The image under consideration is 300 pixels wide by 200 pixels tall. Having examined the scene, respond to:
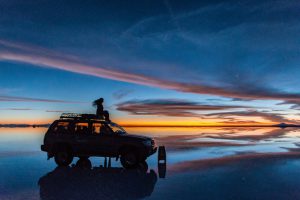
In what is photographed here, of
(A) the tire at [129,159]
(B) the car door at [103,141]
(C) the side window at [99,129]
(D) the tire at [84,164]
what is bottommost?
(D) the tire at [84,164]

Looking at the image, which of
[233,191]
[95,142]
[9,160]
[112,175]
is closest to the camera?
[233,191]

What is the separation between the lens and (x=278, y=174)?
38.5ft

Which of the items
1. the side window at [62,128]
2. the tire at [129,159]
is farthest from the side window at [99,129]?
the tire at [129,159]

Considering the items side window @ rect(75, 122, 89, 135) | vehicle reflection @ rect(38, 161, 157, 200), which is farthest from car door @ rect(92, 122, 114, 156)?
vehicle reflection @ rect(38, 161, 157, 200)

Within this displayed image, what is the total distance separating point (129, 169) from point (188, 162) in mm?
2971

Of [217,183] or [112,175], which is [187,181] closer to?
[217,183]

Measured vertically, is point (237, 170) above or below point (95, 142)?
below

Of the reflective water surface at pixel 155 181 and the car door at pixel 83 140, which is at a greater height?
the car door at pixel 83 140

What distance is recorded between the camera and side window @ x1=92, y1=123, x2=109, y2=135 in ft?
46.8

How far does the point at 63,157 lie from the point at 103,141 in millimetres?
1897

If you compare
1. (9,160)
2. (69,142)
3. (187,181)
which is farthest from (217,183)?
(9,160)

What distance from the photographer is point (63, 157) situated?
14242 mm

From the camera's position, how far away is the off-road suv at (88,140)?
45.0ft

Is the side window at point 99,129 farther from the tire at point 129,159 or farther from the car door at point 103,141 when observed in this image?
the tire at point 129,159
